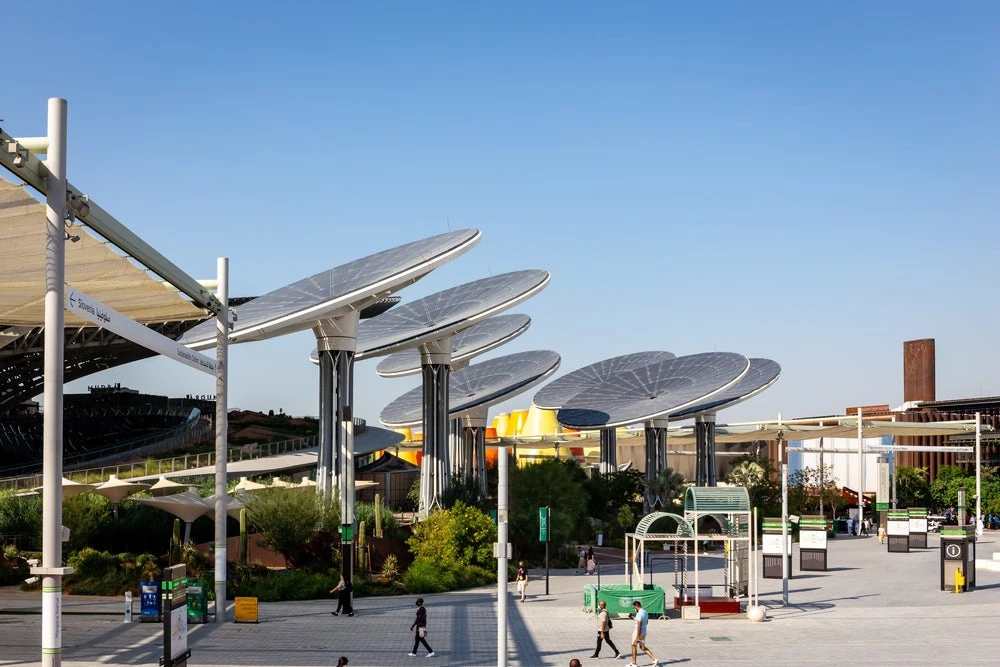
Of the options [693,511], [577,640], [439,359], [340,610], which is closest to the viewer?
[577,640]

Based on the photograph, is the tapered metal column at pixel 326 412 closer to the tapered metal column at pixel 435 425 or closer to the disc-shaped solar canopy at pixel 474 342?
the tapered metal column at pixel 435 425

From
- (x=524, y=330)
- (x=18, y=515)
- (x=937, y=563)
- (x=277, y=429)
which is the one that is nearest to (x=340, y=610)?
(x=18, y=515)

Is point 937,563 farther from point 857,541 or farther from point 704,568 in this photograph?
point 857,541

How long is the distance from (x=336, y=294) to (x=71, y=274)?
21591 millimetres

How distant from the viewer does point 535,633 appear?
1243 inches

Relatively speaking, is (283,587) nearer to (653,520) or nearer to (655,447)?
(653,520)

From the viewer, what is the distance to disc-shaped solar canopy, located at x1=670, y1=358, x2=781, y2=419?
84688 mm

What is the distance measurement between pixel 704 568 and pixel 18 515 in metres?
29.4

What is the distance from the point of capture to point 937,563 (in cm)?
5625

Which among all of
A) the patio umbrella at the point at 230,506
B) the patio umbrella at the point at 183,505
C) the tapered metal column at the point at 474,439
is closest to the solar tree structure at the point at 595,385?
the tapered metal column at the point at 474,439

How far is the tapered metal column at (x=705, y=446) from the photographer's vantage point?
87.7 m

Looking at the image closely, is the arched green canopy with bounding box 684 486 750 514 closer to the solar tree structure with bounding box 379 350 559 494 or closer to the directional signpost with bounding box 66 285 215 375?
the directional signpost with bounding box 66 285 215 375

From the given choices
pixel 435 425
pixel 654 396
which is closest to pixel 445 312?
pixel 435 425

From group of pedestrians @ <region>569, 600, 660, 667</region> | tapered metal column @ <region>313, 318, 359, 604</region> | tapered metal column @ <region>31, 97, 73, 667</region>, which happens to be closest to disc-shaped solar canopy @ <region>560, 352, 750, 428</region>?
tapered metal column @ <region>313, 318, 359, 604</region>
